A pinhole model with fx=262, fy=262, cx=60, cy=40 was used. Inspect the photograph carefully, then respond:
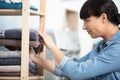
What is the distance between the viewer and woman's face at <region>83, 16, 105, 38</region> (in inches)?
60.4

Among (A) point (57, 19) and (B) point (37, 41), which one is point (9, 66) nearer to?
(B) point (37, 41)

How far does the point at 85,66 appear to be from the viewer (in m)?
1.46

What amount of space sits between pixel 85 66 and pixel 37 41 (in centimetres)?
30

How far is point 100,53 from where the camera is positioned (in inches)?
60.6

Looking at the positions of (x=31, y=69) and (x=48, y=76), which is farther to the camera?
(x=48, y=76)

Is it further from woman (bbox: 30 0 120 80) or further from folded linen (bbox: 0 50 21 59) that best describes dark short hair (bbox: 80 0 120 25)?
folded linen (bbox: 0 50 21 59)

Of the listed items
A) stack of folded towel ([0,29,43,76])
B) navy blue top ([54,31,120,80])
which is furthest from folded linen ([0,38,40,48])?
navy blue top ([54,31,120,80])

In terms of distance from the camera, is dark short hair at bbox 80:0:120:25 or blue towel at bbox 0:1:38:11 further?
dark short hair at bbox 80:0:120:25

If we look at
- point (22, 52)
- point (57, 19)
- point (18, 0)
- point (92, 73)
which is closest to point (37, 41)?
point (22, 52)

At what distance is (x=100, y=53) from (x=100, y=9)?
0.26 meters

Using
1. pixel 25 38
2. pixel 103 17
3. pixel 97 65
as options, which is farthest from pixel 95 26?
pixel 25 38

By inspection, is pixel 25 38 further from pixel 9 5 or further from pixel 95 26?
pixel 95 26

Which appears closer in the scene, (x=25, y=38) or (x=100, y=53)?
(x=25, y=38)

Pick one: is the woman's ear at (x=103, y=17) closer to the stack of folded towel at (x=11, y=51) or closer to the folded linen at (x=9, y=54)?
the stack of folded towel at (x=11, y=51)
